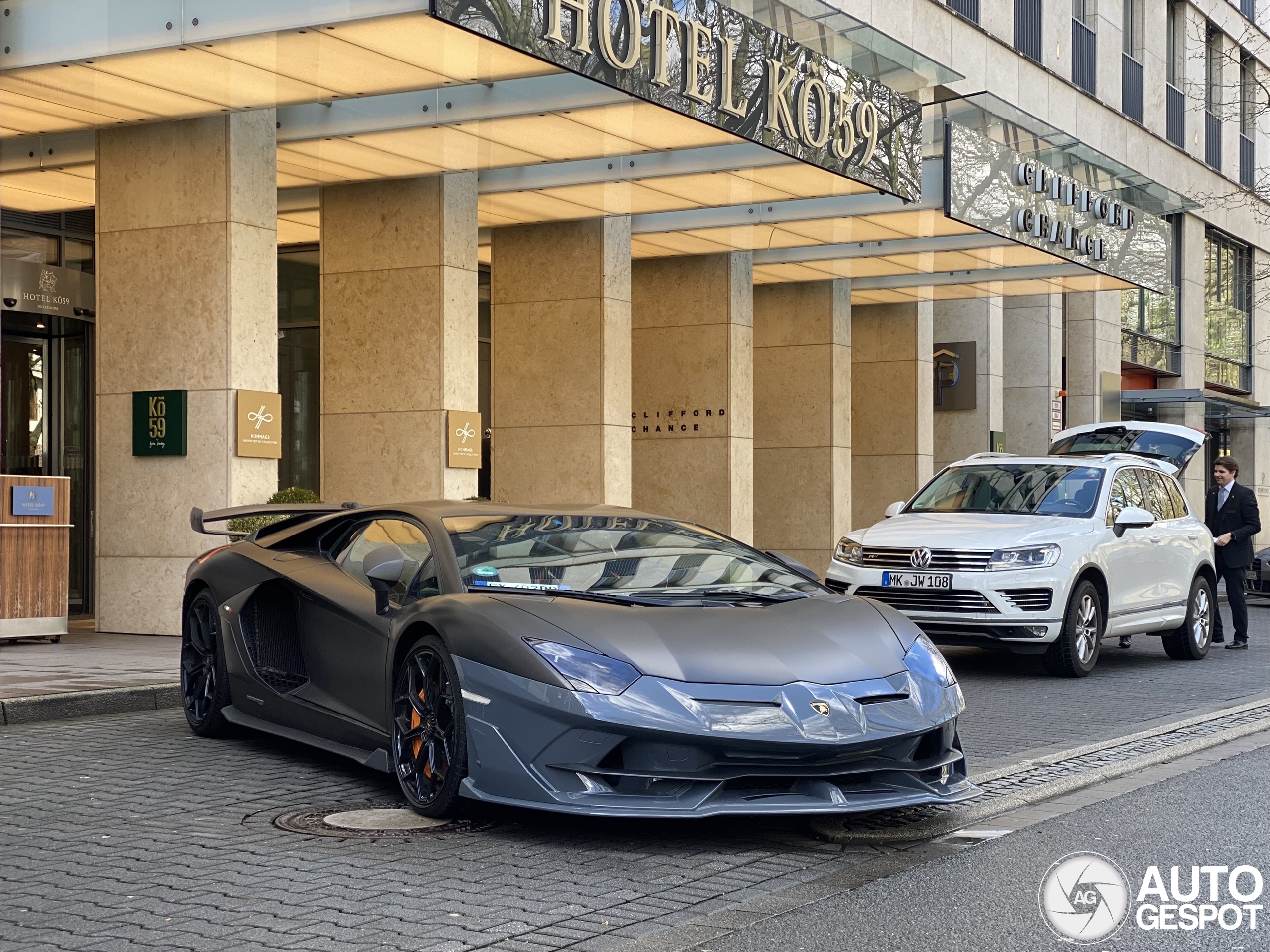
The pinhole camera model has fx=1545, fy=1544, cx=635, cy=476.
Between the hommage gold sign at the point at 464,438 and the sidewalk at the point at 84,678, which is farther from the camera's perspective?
the hommage gold sign at the point at 464,438

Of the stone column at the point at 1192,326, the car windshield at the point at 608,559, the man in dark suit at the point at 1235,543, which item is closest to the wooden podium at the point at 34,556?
the car windshield at the point at 608,559

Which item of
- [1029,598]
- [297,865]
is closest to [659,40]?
[1029,598]

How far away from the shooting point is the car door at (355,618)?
6.52m

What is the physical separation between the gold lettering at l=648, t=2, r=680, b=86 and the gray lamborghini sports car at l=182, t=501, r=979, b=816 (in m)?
6.03

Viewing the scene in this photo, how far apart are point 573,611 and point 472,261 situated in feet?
35.9

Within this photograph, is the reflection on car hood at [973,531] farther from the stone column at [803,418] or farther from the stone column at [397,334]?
the stone column at [803,418]

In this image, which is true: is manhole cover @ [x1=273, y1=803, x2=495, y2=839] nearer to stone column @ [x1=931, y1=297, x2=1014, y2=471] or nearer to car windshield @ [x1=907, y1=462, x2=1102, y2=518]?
car windshield @ [x1=907, y1=462, x2=1102, y2=518]

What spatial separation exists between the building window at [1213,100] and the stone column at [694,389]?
67.5 ft

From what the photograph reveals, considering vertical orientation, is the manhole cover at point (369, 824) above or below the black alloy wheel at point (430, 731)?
below

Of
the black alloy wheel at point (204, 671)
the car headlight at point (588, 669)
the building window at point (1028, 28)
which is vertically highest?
the building window at point (1028, 28)

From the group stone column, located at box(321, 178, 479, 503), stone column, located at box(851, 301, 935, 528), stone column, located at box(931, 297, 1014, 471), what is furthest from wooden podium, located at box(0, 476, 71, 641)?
stone column, located at box(931, 297, 1014, 471)

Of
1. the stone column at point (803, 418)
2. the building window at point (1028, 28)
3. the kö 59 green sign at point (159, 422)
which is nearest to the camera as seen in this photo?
the kö 59 green sign at point (159, 422)

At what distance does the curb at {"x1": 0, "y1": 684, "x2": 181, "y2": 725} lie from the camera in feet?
28.1

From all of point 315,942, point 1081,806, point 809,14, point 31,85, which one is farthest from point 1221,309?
point 315,942
